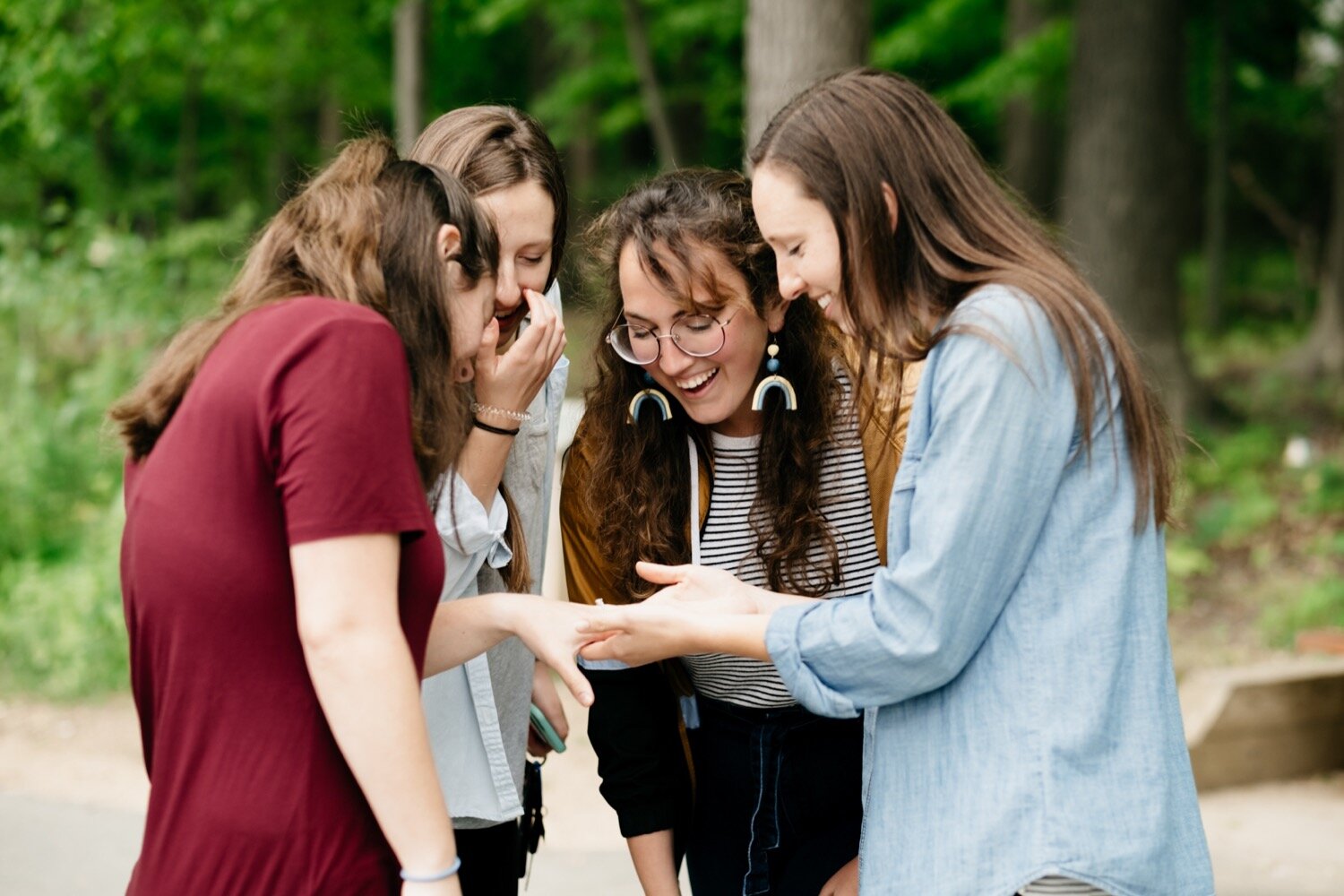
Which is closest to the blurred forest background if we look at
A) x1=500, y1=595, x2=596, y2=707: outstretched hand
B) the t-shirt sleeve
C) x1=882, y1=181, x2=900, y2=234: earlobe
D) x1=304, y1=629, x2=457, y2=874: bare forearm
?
the t-shirt sleeve

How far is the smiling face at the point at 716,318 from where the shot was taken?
8.29 ft

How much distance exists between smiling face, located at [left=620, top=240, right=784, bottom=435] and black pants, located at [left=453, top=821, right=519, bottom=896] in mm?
860

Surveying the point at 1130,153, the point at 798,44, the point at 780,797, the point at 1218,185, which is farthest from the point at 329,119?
the point at 780,797

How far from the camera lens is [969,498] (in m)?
1.71

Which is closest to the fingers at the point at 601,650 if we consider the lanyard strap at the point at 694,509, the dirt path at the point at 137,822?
the lanyard strap at the point at 694,509

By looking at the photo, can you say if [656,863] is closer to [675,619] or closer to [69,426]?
[675,619]

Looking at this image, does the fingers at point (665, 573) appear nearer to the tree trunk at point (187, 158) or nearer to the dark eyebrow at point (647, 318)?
the dark eyebrow at point (647, 318)

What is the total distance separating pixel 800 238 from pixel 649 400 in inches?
28.6

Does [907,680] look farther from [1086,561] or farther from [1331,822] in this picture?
[1331,822]

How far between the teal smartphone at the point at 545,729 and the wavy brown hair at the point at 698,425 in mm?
415

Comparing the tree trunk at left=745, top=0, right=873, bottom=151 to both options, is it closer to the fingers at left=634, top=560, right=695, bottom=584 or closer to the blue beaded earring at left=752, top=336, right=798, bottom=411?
the blue beaded earring at left=752, top=336, right=798, bottom=411

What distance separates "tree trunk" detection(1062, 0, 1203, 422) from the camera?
9.33 metres

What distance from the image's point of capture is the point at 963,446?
5.65 feet

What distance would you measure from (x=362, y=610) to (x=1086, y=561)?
92 centimetres
